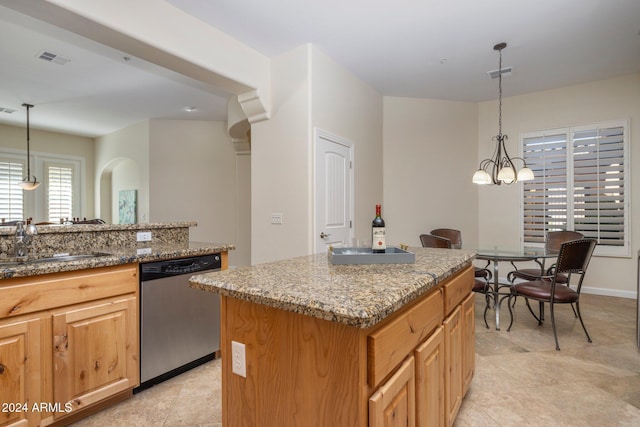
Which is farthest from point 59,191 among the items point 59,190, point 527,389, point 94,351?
point 527,389

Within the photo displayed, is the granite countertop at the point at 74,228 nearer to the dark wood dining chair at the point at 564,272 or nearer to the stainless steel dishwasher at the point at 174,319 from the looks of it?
the stainless steel dishwasher at the point at 174,319

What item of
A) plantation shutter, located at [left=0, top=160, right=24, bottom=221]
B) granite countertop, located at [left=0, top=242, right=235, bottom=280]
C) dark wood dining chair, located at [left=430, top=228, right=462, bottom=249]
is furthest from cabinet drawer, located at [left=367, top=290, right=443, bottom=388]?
plantation shutter, located at [left=0, top=160, right=24, bottom=221]

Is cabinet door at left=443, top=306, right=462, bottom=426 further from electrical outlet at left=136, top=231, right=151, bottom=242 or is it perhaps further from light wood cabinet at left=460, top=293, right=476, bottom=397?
electrical outlet at left=136, top=231, right=151, bottom=242

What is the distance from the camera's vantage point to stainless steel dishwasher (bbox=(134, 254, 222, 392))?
2115mm

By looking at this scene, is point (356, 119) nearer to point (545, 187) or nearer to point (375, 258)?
point (545, 187)

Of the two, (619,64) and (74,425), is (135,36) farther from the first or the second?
(619,64)

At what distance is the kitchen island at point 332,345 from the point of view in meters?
0.92

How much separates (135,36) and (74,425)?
2.58 m

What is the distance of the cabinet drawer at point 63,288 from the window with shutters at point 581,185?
5258 mm

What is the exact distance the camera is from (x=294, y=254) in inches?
140

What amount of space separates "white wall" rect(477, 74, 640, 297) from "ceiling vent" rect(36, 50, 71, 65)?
5.81 m

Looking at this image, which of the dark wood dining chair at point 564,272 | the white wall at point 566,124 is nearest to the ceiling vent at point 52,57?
the dark wood dining chair at point 564,272

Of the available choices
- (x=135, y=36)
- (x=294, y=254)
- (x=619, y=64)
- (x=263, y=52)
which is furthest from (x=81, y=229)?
(x=619, y=64)

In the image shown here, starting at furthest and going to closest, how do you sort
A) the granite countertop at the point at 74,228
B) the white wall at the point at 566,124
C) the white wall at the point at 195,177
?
the white wall at the point at 195,177 → the white wall at the point at 566,124 → the granite countertop at the point at 74,228
